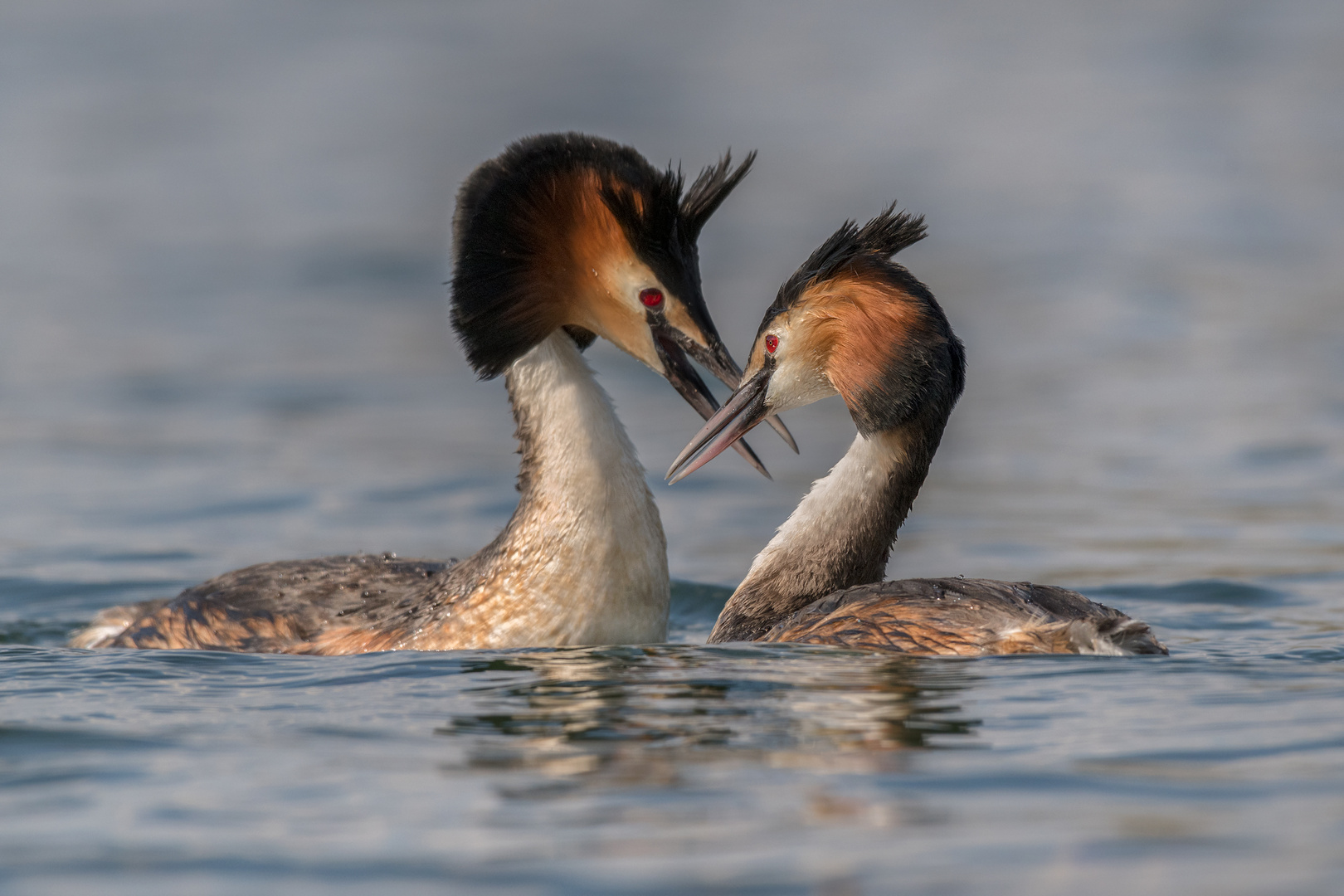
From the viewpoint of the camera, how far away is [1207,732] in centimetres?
553

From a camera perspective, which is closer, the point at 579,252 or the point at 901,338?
the point at 901,338

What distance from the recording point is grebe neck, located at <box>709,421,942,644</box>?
7555 millimetres

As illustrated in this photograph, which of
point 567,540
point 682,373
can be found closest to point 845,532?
point 682,373

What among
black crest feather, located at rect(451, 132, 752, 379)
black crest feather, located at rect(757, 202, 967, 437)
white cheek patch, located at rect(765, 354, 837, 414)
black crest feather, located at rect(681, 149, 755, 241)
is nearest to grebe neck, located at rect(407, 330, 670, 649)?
black crest feather, located at rect(451, 132, 752, 379)

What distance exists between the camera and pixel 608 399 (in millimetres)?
7824

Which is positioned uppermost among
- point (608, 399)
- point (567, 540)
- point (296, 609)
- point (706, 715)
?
point (608, 399)

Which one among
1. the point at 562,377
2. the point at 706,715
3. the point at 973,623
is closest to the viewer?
the point at 706,715

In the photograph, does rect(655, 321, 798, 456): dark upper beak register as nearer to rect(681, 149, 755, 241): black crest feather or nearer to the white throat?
the white throat

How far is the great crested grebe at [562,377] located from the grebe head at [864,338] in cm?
23

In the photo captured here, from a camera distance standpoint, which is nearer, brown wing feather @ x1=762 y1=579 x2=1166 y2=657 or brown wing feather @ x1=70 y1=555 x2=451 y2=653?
brown wing feather @ x1=762 y1=579 x2=1166 y2=657

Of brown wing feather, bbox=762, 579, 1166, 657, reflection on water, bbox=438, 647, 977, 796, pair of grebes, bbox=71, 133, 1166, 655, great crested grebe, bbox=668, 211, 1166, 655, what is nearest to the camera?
reflection on water, bbox=438, 647, 977, 796

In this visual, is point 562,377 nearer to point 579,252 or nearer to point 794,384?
point 579,252

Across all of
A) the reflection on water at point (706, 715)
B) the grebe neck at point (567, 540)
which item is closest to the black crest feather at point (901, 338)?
the grebe neck at point (567, 540)

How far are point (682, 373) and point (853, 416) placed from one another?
721mm
